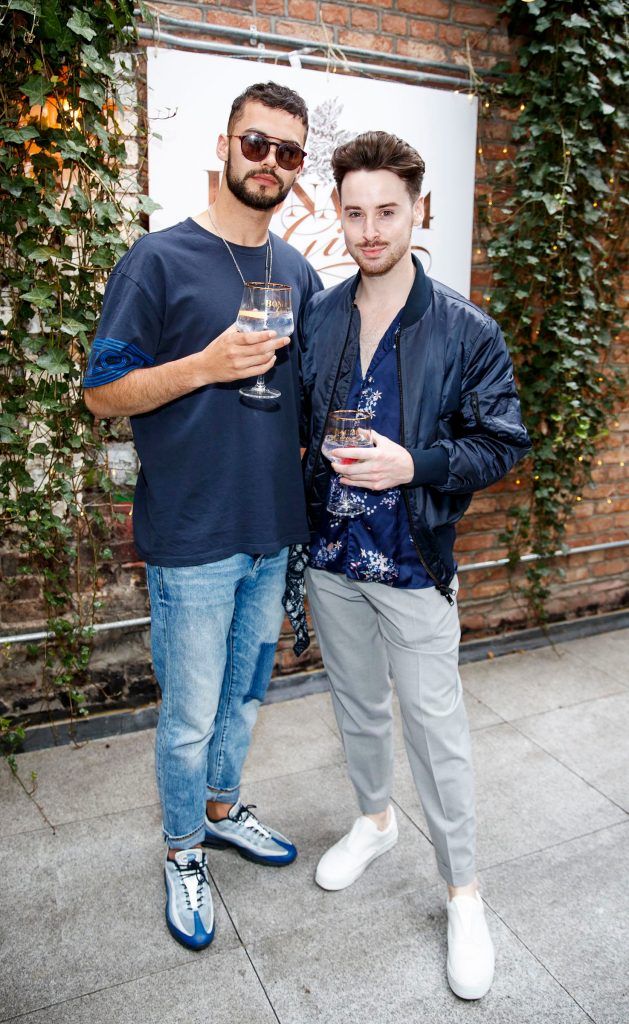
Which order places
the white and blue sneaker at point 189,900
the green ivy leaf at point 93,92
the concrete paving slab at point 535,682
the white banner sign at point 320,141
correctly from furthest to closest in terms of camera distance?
the concrete paving slab at point 535,682, the white banner sign at point 320,141, the green ivy leaf at point 93,92, the white and blue sneaker at point 189,900

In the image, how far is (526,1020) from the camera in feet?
5.64

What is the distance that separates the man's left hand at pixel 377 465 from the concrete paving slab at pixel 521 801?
4.17 feet

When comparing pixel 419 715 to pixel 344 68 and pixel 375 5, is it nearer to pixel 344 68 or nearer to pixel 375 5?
pixel 344 68

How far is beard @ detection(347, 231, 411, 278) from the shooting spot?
174 cm

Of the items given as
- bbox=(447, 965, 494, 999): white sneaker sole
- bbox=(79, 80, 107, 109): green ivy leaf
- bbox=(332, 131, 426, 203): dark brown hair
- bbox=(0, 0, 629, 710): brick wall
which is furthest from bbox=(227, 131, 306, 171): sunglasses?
bbox=(447, 965, 494, 999): white sneaker sole

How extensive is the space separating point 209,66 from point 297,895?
2603mm

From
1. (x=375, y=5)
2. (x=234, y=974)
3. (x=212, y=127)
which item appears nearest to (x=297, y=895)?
(x=234, y=974)

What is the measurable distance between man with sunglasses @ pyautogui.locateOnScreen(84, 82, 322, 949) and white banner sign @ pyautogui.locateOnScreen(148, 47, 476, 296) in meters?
0.79

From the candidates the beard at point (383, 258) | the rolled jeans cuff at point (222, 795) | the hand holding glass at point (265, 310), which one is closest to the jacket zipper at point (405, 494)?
the beard at point (383, 258)

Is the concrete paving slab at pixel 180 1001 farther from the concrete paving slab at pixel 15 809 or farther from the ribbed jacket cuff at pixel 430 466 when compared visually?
the ribbed jacket cuff at pixel 430 466

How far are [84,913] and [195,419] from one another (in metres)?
1.35

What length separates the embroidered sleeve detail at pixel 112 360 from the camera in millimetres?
1642

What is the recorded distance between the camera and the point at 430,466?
5.60 feet

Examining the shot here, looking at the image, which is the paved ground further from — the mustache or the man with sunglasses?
the mustache
